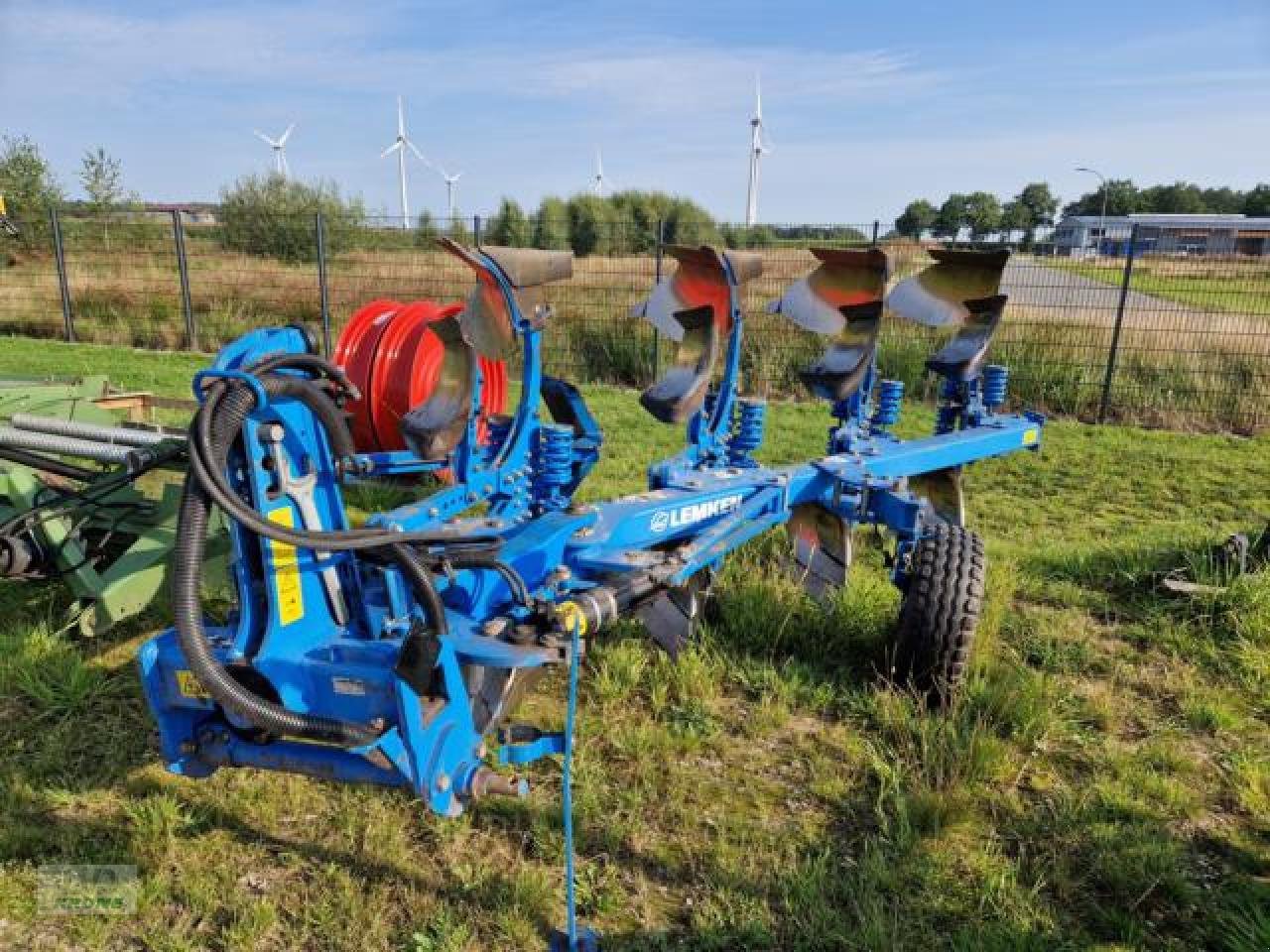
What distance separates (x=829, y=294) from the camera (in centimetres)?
411

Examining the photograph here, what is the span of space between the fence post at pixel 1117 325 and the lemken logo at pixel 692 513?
7.94 metres

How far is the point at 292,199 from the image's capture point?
65.6 feet

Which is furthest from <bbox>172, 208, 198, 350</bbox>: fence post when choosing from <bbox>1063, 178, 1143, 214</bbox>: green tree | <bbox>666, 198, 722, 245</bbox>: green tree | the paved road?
<bbox>1063, 178, 1143, 214</bbox>: green tree

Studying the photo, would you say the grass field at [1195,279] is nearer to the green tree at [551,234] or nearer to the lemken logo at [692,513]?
the green tree at [551,234]

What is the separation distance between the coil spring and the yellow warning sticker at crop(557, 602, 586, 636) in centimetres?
161

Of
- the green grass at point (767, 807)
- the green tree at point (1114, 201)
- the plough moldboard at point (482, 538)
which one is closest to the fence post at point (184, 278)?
the green grass at point (767, 807)

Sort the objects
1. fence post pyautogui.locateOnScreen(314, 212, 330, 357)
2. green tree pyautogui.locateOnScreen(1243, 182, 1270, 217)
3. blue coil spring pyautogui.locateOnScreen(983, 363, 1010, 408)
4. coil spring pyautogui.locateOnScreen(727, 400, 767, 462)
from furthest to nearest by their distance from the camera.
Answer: green tree pyautogui.locateOnScreen(1243, 182, 1270, 217)
fence post pyautogui.locateOnScreen(314, 212, 330, 357)
blue coil spring pyautogui.locateOnScreen(983, 363, 1010, 408)
coil spring pyautogui.locateOnScreen(727, 400, 767, 462)

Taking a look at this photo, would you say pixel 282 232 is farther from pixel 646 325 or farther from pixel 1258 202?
pixel 1258 202

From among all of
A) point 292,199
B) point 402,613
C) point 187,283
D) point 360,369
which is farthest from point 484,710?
point 292,199

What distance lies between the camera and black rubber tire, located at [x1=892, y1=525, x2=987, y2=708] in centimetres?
341

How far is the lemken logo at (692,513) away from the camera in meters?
3.30

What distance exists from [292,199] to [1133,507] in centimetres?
1844

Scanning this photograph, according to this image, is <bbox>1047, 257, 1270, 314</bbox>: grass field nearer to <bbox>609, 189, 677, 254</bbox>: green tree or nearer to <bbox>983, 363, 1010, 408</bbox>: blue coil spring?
<bbox>983, 363, 1010, 408</bbox>: blue coil spring

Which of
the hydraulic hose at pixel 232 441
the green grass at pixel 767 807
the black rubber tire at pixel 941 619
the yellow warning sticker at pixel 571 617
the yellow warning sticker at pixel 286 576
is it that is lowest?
the green grass at pixel 767 807
